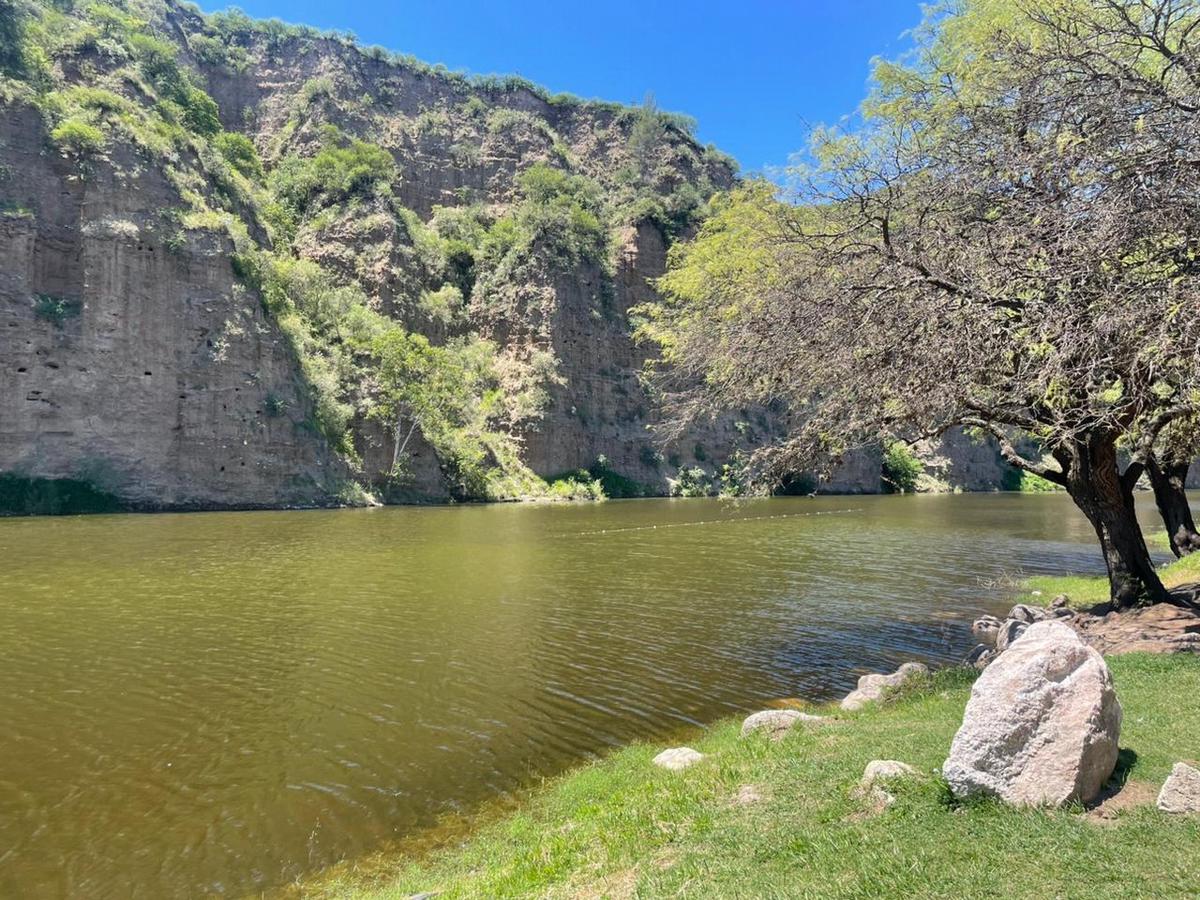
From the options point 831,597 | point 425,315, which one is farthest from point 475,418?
point 831,597

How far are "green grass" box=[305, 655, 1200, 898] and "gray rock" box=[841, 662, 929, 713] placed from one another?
1.28 meters

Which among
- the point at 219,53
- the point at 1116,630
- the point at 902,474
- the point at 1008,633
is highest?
the point at 219,53

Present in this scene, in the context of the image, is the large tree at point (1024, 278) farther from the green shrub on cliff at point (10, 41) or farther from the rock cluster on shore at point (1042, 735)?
the green shrub on cliff at point (10, 41)

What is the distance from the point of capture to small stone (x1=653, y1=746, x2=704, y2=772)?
22.5 ft

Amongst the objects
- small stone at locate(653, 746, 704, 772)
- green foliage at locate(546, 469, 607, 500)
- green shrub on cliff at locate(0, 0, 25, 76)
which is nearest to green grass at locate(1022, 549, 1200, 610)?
small stone at locate(653, 746, 704, 772)

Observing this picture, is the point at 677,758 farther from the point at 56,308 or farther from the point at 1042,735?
the point at 56,308

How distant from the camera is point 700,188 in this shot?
82688 millimetres

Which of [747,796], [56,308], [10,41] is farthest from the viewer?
[10,41]

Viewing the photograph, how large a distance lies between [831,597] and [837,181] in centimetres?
935

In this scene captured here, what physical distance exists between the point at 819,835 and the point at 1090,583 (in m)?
16.0

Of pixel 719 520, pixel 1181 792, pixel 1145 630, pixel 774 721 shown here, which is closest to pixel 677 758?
pixel 774 721

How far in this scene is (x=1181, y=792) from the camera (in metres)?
4.04

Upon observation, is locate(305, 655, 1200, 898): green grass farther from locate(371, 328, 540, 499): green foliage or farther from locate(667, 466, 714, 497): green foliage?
locate(667, 466, 714, 497): green foliage

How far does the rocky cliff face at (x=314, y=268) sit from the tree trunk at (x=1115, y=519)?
12.3m
